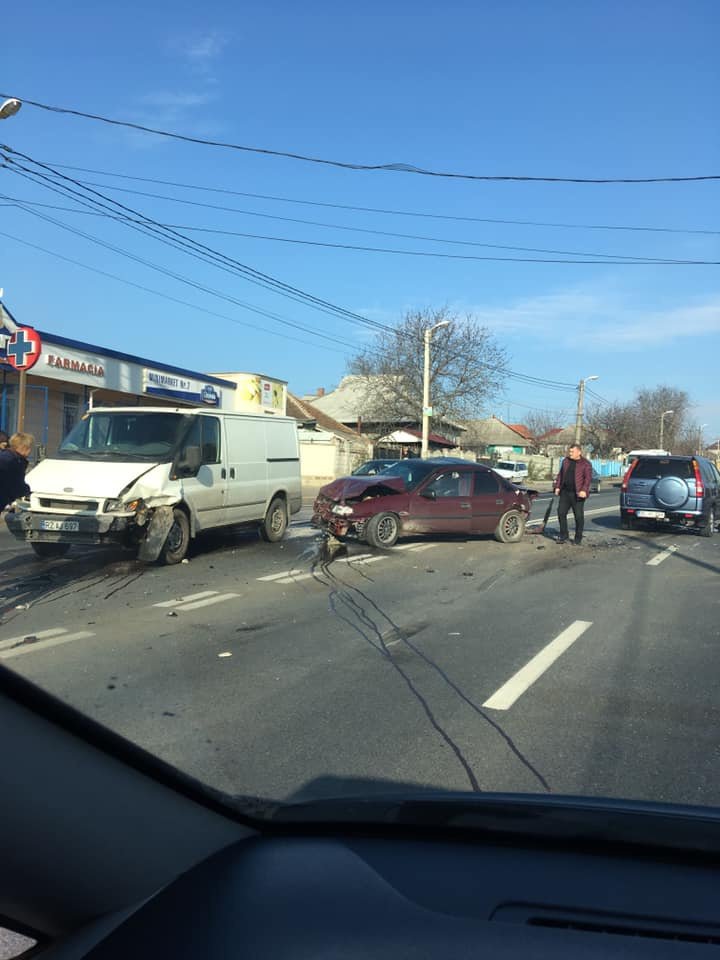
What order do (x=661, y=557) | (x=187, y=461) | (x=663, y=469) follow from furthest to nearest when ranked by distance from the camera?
(x=663, y=469) → (x=661, y=557) → (x=187, y=461)

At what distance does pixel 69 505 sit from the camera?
34.4ft

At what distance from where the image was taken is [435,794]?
94.9 inches

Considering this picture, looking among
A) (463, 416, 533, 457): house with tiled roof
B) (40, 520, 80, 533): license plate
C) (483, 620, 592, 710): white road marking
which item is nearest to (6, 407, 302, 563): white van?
(40, 520, 80, 533): license plate

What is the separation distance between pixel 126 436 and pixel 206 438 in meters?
1.17

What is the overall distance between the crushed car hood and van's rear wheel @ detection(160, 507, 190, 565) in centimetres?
274

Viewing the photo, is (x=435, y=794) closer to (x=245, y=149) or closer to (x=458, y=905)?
(x=458, y=905)

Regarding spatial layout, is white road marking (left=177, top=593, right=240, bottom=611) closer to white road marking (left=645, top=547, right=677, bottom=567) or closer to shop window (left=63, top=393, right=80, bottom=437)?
white road marking (left=645, top=547, right=677, bottom=567)

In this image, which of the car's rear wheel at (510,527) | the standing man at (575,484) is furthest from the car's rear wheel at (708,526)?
the car's rear wheel at (510,527)

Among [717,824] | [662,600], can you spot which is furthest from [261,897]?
[662,600]

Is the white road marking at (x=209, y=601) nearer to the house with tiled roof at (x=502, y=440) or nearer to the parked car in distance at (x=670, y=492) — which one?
the parked car in distance at (x=670, y=492)

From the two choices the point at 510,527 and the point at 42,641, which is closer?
the point at 42,641

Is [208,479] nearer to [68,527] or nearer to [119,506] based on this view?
[119,506]

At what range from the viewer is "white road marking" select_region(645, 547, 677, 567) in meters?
13.0

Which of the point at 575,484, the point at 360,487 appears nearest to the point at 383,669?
the point at 360,487
